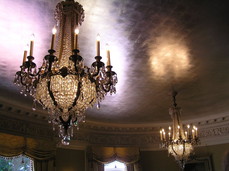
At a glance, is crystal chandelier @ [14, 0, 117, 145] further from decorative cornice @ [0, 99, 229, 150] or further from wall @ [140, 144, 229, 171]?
wall @ [140, 144, 229, 171]

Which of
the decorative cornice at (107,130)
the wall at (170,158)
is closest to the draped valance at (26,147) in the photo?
the decorative cornice at (107,130)

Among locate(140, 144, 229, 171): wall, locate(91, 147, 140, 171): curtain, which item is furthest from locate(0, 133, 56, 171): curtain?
locate(140, 144, 229, 171): wall

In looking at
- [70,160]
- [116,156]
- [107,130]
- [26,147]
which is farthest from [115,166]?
[26,147]

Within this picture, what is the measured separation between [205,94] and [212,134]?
2.44 metres

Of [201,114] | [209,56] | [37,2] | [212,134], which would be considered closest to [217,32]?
[209,56]

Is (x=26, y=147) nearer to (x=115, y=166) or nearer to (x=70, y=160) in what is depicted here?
(x=70, y=160)

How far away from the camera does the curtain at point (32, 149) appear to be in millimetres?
5984

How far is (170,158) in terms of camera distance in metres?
8.34

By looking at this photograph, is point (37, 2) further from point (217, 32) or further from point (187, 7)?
point (217, 32)

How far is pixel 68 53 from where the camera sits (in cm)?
296

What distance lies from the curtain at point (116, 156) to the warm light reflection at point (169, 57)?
3.70 m

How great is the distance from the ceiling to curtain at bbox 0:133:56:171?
0.86 meters

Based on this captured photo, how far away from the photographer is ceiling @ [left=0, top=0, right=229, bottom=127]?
3291 millimetres

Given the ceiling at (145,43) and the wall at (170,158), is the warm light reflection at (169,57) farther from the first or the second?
the wall at (170,158)
